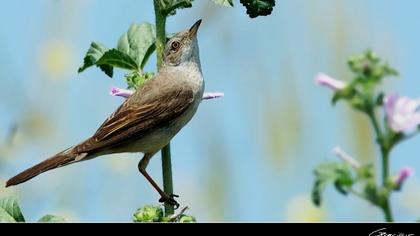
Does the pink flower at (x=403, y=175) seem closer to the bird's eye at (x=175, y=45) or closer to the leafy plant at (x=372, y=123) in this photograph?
the leafy plant at (x=372, y=123)

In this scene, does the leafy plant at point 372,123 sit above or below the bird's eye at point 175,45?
below

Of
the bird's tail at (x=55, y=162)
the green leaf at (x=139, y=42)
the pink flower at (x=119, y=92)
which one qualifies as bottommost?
the bird's tail at (x=55, y=162)

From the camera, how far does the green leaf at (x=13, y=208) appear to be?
3283 mm

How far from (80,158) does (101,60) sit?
1.00 meters

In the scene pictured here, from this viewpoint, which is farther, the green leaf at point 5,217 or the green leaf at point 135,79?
the green leaf at point 135,79

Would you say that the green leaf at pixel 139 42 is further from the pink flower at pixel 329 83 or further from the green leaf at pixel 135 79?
the pink flower at pixel 329 83

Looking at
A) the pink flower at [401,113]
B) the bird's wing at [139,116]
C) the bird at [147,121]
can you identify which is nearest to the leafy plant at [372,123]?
the pink flower at [401,113]

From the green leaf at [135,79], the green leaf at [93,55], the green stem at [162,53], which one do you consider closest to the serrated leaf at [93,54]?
the green leaf at [93,55]

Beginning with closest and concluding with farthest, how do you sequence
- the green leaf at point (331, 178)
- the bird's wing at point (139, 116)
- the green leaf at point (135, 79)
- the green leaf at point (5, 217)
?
the green leaf at point (331, 178), the green leaf at point (5, 217), the green leaf at point (135, 79), the bird's wing at point (139, 116)

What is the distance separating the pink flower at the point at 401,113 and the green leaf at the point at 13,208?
71.2 inches

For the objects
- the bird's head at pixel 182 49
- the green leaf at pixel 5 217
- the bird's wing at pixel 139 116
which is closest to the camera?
the green leaf at pixel 5 217
